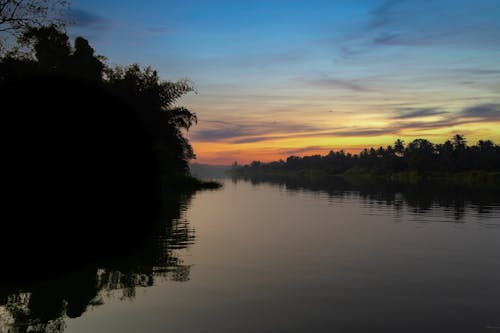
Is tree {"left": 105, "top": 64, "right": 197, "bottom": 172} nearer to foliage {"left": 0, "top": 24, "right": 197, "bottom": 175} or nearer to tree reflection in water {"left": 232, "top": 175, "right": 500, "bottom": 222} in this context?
foliage {"left": 0, "top": 24, "right": 197, "bottom": 175}

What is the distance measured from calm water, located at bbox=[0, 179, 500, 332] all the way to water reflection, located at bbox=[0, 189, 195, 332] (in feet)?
0.12

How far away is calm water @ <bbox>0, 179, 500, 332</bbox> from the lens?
10.3 metres

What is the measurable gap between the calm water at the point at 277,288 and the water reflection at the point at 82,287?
0.12 feet

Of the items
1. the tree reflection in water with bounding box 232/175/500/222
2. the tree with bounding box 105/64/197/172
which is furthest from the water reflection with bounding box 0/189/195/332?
the tree with bounding box 105/64/197/172

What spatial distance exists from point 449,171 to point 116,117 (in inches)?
6765

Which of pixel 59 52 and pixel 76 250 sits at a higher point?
pixel 59 52

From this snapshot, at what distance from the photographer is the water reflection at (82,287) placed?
10.3 metres

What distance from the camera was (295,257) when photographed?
18453 mm

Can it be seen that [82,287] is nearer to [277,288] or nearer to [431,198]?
[277,288]

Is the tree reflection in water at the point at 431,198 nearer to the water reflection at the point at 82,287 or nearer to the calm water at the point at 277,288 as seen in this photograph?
the calm water at the point at 277,288

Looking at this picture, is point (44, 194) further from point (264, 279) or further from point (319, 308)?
point (319, 308)

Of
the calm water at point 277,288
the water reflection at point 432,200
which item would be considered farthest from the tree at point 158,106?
the calm water at point 277,288

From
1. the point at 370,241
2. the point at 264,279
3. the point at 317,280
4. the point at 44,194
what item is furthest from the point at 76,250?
the point at 44,194

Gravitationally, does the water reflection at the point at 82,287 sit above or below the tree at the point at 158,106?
below
